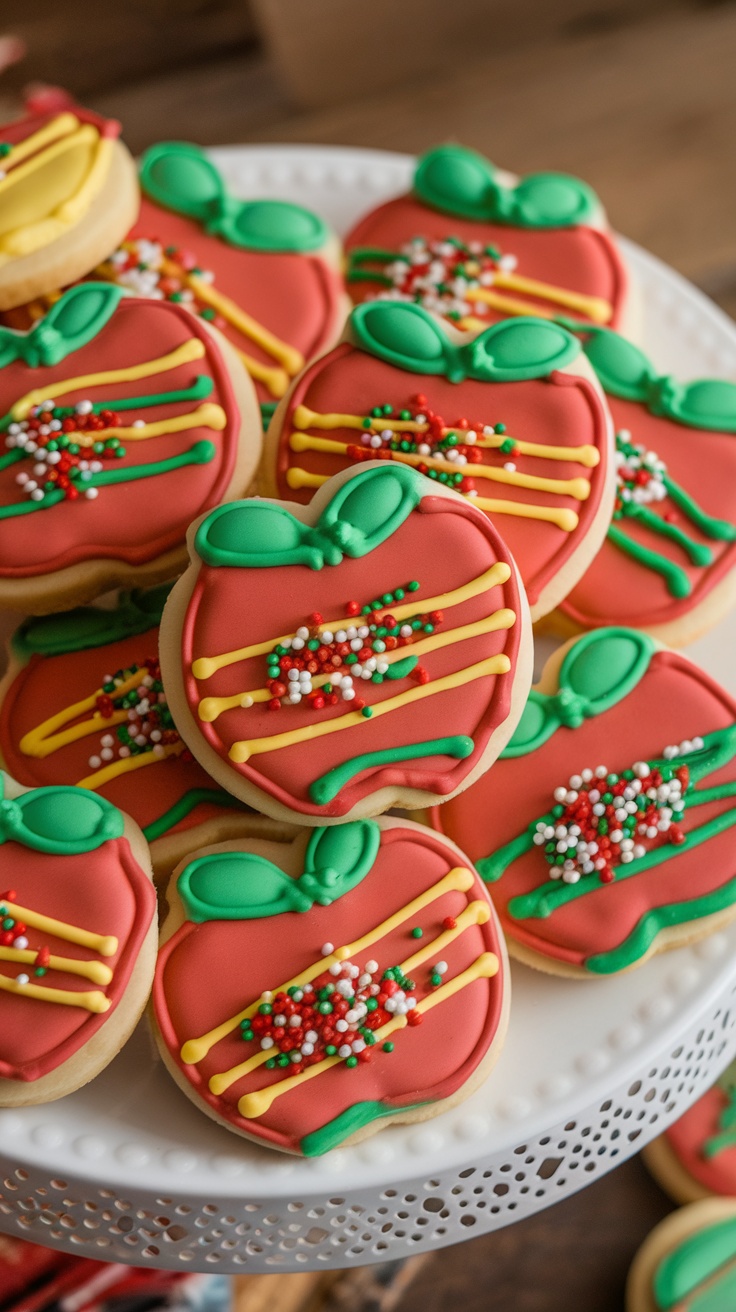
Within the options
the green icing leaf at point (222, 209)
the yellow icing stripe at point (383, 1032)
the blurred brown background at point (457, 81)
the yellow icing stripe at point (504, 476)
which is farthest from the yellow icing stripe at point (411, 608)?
the blurred brown background at point (457, 81)

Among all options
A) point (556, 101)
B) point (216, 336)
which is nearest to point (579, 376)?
point (216, 336)

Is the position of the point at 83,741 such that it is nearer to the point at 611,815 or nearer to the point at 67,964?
the point at 67,964

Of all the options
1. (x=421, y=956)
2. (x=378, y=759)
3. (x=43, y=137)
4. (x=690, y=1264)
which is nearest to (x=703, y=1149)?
(x=690, y=1264)

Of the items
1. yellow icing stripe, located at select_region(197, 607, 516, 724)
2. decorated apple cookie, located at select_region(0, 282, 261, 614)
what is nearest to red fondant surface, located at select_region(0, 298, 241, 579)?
decorated apple cookie, located at select_region(0, 282, 261, 614)

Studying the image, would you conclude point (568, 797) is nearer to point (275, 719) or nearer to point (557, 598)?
point (557, 598)

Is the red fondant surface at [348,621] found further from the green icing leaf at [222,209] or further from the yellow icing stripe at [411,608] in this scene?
the green icing leaf at [222,209]

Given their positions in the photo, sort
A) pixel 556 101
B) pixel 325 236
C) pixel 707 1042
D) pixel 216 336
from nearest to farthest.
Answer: pixel 707 1042
pixel 216 336
pixel 325 236
pixel 556 101
